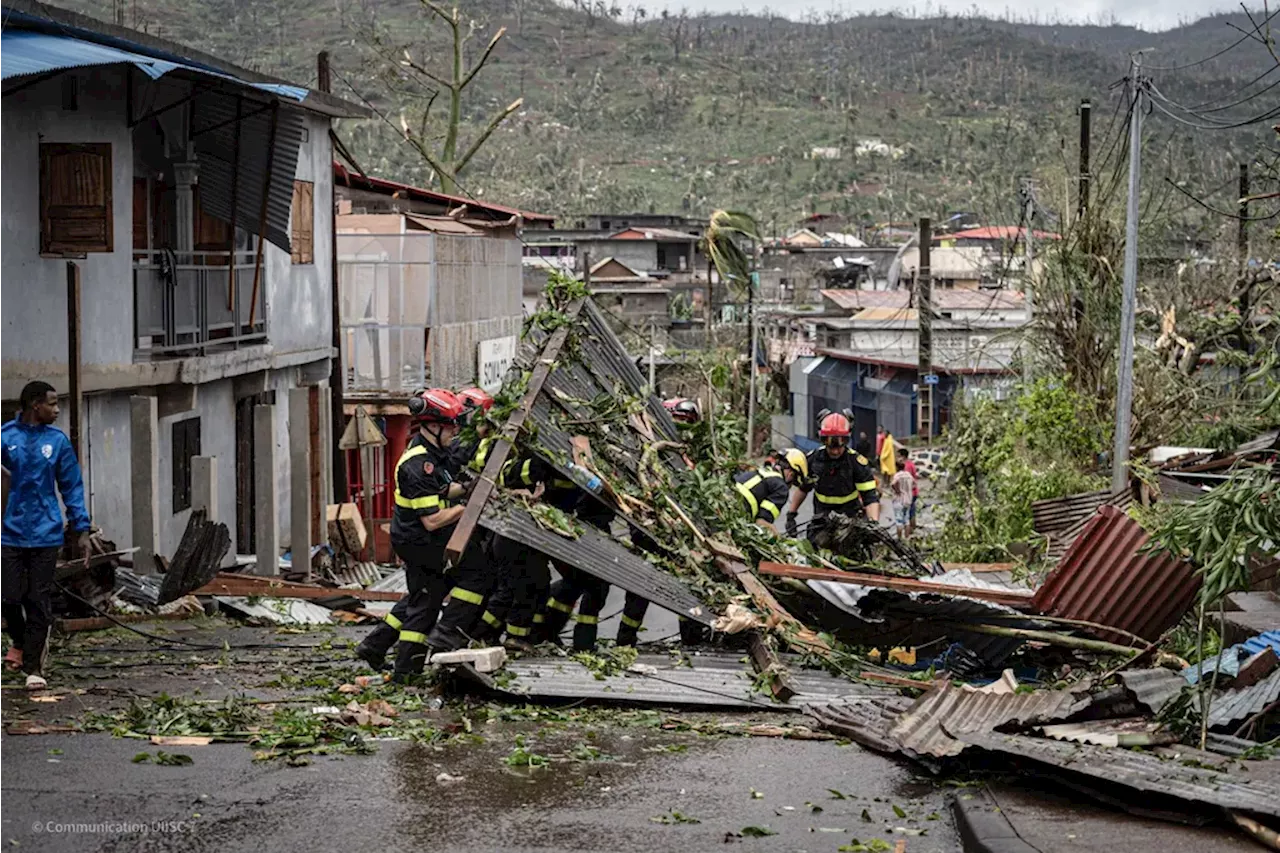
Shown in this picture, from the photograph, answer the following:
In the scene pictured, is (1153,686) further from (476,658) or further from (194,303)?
(194,303)

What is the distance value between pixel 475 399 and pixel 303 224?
10.9 meters

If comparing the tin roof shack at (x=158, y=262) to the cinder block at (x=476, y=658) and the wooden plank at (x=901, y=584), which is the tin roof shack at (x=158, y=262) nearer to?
the cinder block at (x=476, y=658)

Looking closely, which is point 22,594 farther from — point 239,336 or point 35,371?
point 239,336

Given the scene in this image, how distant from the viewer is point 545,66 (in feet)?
448

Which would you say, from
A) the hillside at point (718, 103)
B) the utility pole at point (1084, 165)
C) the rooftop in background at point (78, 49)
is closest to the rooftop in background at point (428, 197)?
the rooftop in background at point (78, 49)

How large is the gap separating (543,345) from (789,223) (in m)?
79.3

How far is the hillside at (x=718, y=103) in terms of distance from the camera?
91.4m

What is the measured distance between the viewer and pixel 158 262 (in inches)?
690

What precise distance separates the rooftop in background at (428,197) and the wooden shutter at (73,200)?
510 inches

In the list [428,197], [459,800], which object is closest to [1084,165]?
[428,197]

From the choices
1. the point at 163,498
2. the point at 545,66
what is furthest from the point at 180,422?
the point at 545,66

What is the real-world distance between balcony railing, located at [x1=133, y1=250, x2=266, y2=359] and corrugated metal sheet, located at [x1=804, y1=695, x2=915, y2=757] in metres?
10.1

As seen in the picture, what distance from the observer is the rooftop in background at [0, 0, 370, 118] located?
11703 millimetres

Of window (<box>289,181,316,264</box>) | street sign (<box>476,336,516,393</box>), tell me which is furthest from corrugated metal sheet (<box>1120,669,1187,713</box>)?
street sign (<box>476,336,516,393</box>)
